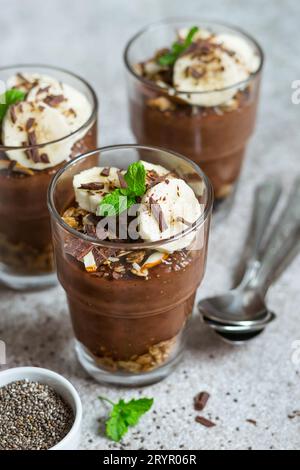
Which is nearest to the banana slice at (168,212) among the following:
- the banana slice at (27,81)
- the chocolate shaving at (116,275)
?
the chocolate shaving at (116,275)

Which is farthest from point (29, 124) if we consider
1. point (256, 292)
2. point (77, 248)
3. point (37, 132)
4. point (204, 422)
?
point (204, 422)

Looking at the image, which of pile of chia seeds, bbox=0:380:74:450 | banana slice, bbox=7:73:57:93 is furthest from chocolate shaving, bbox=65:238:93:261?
banana slice, bbox=7:73:57:93

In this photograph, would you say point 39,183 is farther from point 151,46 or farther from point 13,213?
point 151,46

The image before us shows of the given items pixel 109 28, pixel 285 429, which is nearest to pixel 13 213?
pixel 285 429

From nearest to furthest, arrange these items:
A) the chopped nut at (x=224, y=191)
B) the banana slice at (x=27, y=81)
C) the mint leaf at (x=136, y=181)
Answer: the mint leaf at (x=136, y=181), the banana slice at (x=27, y=81), the chopped nut at (x=224, y=191)

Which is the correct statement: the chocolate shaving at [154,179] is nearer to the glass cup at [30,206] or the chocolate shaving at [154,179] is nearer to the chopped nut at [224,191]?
the glass cup at [30,206]
